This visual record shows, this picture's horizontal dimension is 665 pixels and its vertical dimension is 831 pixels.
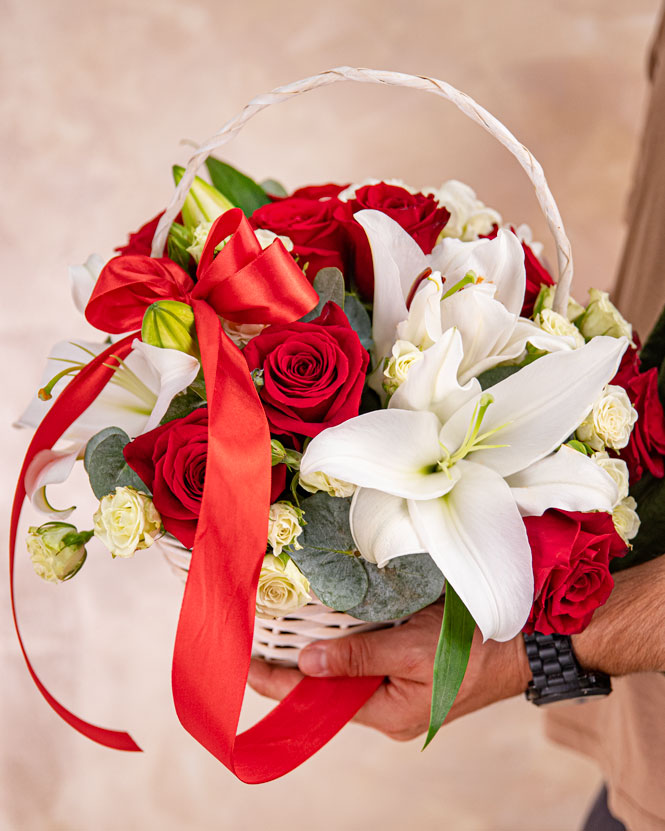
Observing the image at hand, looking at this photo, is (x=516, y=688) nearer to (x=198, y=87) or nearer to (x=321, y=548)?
(x=321, y=548)

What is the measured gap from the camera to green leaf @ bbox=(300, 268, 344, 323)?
57cm

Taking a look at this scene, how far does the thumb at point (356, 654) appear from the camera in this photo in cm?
65

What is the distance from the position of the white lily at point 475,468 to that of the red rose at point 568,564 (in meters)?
0.02

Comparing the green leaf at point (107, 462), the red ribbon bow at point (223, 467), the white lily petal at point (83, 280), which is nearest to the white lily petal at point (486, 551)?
the red ribbon bow at point (223, 467)

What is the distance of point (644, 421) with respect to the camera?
62cm

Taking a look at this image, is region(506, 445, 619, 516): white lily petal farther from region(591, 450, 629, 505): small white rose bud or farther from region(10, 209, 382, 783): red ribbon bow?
region(10, 209, 382, 783): red ribbon bow

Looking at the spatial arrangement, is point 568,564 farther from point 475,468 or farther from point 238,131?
point 238,131

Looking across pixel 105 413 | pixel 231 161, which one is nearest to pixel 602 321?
pixel 105 413

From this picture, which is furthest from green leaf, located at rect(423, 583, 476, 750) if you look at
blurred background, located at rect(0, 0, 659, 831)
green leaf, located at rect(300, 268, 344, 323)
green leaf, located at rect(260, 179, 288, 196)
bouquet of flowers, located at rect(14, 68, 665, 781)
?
blurred background, located at rect(0, 0, 659, 831)

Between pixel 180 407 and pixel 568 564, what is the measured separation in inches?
11.1

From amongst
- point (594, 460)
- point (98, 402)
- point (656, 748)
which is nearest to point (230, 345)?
point (98, 402)

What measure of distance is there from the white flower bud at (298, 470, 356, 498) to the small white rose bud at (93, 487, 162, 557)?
4.1 inches

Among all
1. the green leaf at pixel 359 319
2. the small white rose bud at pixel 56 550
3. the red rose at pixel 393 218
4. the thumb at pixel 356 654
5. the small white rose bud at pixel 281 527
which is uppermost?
the red rose at pixel 393 218

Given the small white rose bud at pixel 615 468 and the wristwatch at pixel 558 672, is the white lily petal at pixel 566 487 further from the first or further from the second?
the wristwatch at pixel 558 672
